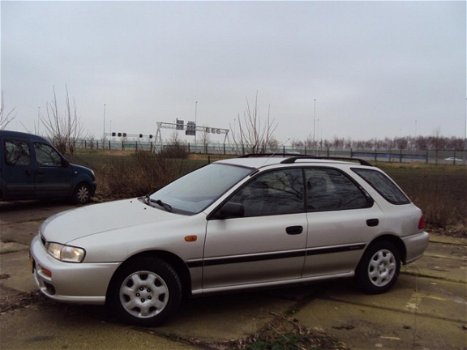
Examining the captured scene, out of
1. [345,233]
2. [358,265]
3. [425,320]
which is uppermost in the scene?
[345,233]

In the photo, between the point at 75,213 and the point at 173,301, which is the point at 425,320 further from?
the point at 75,213

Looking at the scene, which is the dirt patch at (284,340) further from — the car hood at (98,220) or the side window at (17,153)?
the side window at (17,153)

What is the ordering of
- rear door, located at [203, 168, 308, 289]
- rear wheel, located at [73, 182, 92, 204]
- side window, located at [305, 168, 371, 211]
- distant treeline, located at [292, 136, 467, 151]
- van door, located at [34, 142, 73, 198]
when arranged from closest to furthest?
rear door, located at [203, 168, 308, 289], side window, located at [305, 168, 371, 211], van door, located at [34, 142, 73, 198], rear wheel, located at [73, 182, 92, 204], distant treeline, located at [292, 136, 467, 151]

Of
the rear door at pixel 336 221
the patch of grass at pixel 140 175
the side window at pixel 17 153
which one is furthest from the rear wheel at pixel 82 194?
the rear door at pixel 336 221

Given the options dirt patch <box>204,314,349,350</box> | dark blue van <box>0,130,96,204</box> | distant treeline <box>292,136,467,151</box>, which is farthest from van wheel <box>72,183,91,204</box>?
distant treeline <box>292,136,467,151</box>

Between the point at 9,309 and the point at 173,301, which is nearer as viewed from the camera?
the point at 173,301

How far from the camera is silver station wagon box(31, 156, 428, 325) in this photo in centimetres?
409

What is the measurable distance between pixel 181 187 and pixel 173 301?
1.57 m

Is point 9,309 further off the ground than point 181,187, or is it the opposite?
point 181,187

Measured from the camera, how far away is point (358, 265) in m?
5.25

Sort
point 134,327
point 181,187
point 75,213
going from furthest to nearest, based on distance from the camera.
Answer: point 181,187
point 75,213
point 134,327

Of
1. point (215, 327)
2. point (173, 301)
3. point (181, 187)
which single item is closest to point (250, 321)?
point (215, 327)

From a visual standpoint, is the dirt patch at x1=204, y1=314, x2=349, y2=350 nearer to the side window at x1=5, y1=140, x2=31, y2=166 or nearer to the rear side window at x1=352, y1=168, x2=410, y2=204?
the rear side window at x1=352, y1=168, x2=410, y2=204

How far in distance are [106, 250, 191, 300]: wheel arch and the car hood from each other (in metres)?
0.29
